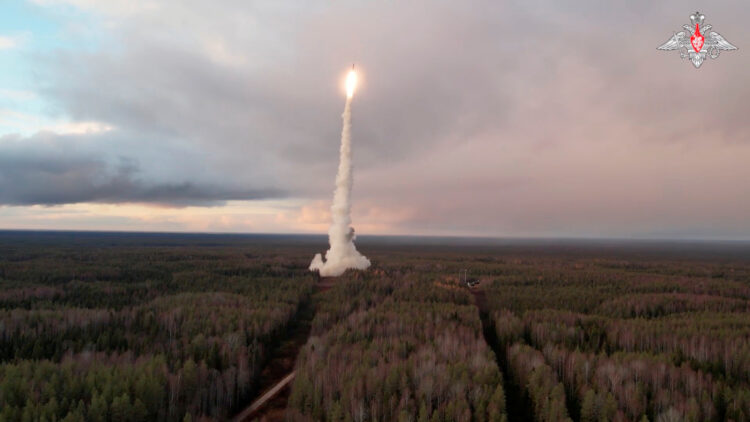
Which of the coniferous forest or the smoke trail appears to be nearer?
the coniferous forest

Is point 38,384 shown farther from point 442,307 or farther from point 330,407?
point 442,307

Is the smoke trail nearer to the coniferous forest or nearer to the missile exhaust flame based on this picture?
the missile exhaust flame

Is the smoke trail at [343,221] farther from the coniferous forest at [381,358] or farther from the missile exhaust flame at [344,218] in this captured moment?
the coniferous forest at [381,358]

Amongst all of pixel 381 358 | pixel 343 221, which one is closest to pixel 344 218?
pixel 343 221

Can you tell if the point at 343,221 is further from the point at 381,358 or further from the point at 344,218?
the point at 381,358

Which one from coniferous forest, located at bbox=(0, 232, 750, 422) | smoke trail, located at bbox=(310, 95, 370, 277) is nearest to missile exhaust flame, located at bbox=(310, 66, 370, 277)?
smoke trail, located at bbox=(310, 95, 370, 277)

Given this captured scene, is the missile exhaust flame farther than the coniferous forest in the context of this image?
Yes

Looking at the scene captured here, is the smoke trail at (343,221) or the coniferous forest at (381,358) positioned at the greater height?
the smoke trail at (343,221)

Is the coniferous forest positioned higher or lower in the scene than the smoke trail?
lower

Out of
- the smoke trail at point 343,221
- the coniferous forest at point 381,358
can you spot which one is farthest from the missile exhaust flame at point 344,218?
the coniferous forest at point 381,358
